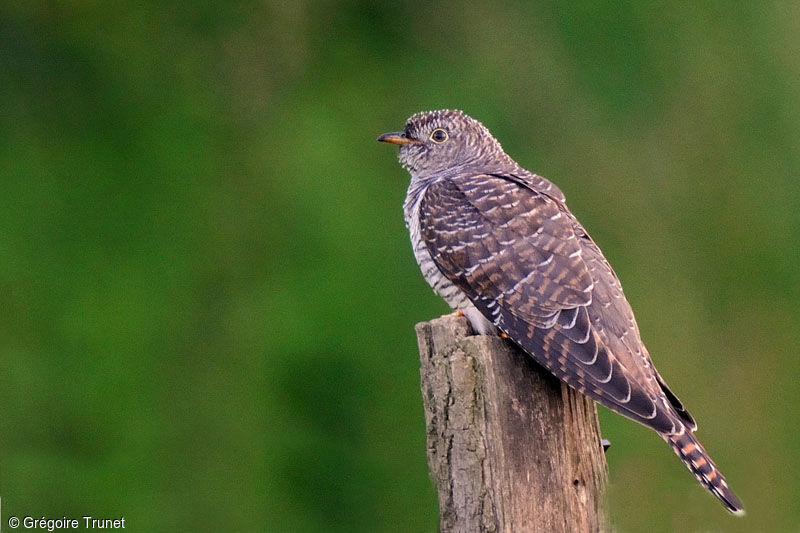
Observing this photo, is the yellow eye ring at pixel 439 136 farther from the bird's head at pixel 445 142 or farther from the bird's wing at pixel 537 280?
the bird's wing at pixel 537 280

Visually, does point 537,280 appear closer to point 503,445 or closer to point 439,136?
point 503,445

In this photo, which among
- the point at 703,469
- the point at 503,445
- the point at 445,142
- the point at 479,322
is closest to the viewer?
the point at 503,445

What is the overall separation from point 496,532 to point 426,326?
0.58 meters

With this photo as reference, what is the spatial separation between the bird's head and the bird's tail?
1588 mm

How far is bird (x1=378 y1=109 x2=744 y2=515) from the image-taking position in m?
2.52

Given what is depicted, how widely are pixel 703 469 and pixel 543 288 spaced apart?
701 mm

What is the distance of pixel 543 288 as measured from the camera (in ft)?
9.22

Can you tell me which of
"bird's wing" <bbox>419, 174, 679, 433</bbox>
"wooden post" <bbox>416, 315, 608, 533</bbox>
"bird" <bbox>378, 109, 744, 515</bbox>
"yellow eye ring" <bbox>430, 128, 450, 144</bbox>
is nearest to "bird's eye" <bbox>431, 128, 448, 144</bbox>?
"yellow eye ring" <bbox>430, 128, 450, 144</bbox>

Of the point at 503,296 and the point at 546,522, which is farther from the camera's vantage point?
the point at 503,296

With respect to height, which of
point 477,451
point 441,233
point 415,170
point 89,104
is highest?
point 89,104

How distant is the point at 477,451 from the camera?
2281 millimetres

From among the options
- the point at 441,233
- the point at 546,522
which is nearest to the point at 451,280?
the point at 441,233

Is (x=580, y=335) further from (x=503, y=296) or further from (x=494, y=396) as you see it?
(x=494, y=396)

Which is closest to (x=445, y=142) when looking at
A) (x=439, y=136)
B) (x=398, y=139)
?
(x=439, y=136)
